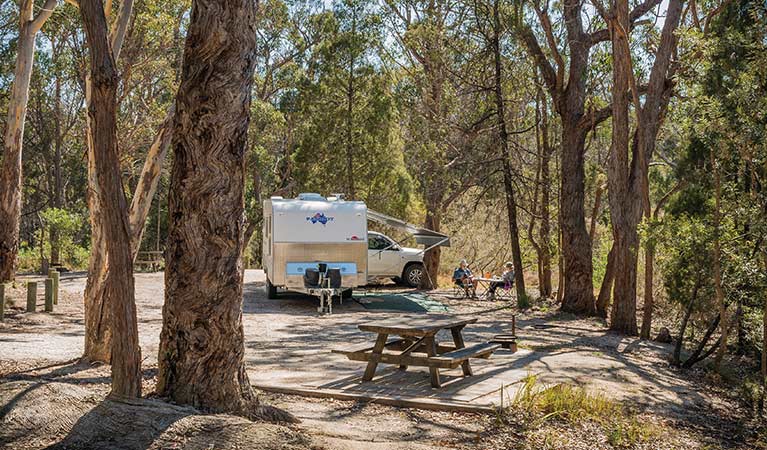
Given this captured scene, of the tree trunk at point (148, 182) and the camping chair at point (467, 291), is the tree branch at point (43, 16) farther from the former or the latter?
the camping chair at point (467, 291)

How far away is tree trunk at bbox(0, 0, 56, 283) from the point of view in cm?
1778

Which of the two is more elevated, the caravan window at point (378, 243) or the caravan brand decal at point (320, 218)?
the caravan brand decal at point (320, 218)

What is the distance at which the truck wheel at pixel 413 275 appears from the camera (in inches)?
925

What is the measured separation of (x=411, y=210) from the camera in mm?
27469

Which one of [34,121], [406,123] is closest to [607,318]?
[406,123]

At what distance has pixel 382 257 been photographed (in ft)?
75.5

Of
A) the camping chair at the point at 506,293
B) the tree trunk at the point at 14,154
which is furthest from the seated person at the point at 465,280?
the tree trunk at the point at 14,154

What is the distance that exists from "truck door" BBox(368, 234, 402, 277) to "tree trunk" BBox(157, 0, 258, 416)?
1573 centimetres

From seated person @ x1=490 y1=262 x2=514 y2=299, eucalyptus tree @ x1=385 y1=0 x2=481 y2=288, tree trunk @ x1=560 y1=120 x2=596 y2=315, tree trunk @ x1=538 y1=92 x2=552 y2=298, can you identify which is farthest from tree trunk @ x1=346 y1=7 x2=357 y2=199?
tree trunk @ x1=560 y1=120 x2=596 y2=315

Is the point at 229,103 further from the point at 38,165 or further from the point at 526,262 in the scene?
the point at 38,165

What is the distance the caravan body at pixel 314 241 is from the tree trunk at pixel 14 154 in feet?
18.1

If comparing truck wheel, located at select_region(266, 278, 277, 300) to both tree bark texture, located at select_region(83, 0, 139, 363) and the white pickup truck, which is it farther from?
tree bark texture, located at select_region(83, 0, 139, 363)

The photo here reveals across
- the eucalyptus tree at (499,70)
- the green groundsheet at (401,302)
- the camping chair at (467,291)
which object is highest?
the eucalyptus tree at (499,70)

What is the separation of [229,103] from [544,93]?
54.2 feet
